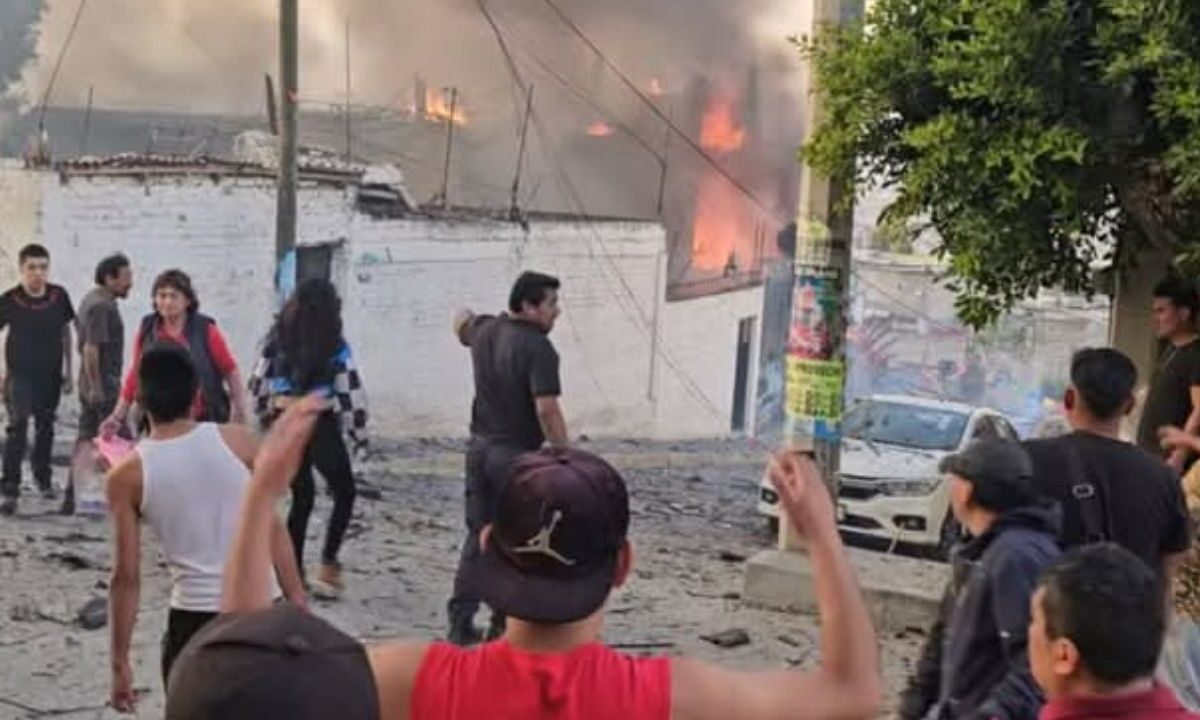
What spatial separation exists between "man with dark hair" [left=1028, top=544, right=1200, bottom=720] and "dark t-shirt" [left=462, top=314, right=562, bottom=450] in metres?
3.69

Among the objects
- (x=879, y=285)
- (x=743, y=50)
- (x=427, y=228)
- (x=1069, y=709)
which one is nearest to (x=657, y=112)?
(x=743, y=50)

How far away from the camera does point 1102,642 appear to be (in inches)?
98.0

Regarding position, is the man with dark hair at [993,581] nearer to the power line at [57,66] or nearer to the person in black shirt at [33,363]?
the person in black shirt at [33,363]

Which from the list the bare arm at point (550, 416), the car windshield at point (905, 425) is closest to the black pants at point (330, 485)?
the bare arm at point (550, 416)

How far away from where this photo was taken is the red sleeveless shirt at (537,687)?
6.55 feet

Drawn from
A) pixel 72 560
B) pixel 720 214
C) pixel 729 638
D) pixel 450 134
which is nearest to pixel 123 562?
pixel 729 638

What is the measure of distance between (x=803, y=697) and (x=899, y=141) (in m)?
4.48

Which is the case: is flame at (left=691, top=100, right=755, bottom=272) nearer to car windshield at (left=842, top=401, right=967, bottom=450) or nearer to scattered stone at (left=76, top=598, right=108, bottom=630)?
car windshield at (left=842, top=401, right=967, bottom=450)

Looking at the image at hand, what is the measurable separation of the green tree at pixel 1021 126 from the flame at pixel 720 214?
416 centimetres

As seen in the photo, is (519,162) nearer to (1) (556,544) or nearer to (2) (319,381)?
(2) (319,381)

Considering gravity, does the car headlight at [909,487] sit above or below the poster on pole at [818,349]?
below

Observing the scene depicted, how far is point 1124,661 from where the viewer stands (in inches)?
97.5

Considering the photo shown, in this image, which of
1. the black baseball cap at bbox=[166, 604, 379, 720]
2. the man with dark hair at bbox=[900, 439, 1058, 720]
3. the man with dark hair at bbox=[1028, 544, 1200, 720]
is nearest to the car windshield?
the man with dark hair at bbox=[900, 439, 1058, 720]

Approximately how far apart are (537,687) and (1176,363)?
487 cm
